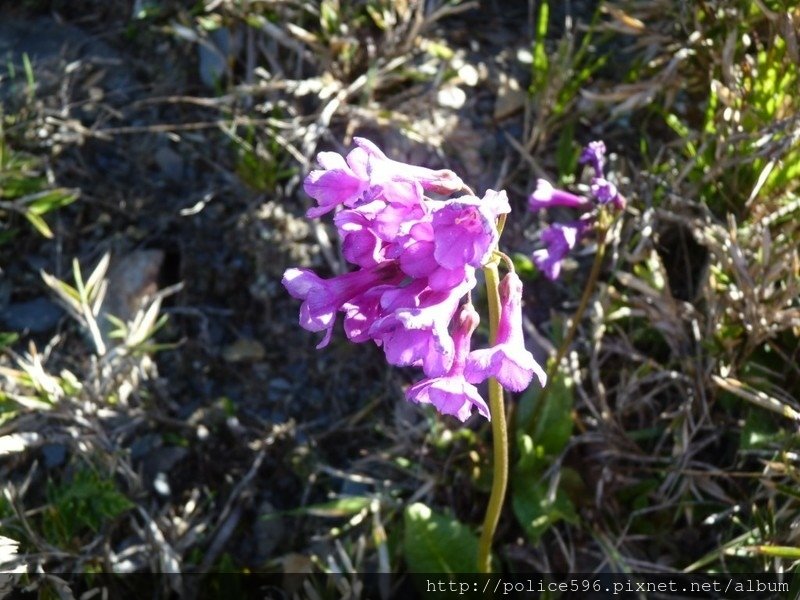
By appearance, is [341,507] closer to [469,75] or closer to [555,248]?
[555,248]

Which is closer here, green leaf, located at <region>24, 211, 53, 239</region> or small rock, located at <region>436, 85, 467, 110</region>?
green leaf, located at <region>24, 211, 53, 239</region>

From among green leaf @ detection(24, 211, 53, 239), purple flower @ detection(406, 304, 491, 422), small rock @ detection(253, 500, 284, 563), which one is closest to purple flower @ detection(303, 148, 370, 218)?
purple flower @ detection(406, 304, 491, 422)

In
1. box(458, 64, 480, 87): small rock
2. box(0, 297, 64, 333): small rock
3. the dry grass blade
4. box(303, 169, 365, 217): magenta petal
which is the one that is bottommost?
box(0, 297, 64, 333): small rock

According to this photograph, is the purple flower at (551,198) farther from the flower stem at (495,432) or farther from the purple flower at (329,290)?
the purple flower at (329,290)

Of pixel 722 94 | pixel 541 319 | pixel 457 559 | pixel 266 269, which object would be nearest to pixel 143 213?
pixel 266 269

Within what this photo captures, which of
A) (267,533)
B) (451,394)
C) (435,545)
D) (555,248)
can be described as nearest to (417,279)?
(451,394)

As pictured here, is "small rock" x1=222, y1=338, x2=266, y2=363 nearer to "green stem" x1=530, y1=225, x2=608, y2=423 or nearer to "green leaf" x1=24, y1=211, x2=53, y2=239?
"green leaf" x1=24, y1=211, x2=53, y2=239

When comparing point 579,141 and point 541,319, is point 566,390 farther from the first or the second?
point 579,141

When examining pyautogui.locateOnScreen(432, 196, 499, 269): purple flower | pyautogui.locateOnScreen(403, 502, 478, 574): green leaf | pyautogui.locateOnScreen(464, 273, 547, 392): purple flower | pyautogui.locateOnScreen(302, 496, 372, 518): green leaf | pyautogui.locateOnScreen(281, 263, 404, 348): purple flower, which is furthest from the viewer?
pyautogui.locateOnScreen(302, 496, 372, 518): green leaf
